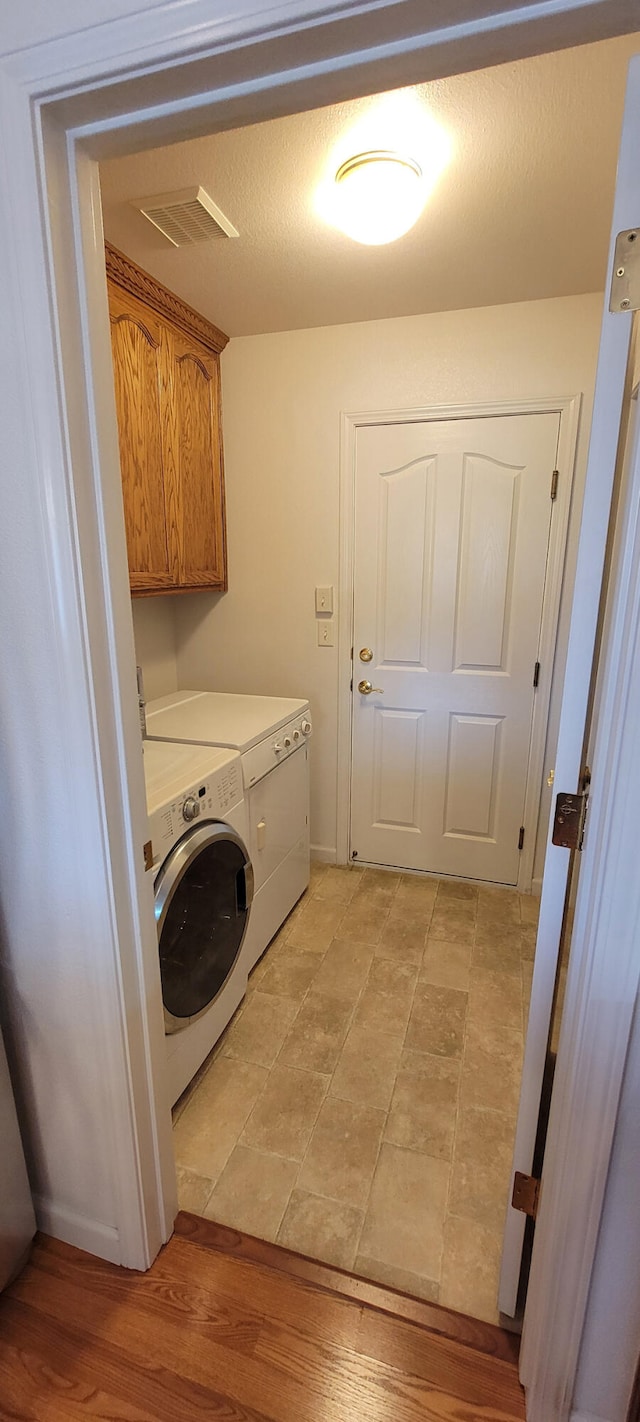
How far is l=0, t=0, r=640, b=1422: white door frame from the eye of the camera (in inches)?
25.3

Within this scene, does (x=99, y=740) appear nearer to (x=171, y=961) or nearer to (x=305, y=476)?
(x=171, y=961)

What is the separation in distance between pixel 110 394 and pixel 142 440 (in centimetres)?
112

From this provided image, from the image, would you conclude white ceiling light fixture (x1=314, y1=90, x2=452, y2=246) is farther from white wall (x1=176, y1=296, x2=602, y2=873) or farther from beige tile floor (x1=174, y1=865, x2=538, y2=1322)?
beige tile floor (x1=174, y1=865, x2=538, y2=1322)

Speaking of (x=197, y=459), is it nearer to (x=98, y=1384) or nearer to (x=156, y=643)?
(x=156, y=643)

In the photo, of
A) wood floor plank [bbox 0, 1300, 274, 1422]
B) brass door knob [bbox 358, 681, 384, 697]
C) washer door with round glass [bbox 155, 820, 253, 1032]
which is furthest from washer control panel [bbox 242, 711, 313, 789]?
wood floor plank [bbox 0, 1300, 274, 1422]

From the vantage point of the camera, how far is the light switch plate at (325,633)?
254cm

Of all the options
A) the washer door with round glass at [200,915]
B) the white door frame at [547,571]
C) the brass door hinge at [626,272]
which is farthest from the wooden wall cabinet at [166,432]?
the brass door hinge at [626,272]

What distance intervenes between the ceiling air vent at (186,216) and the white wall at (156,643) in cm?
124

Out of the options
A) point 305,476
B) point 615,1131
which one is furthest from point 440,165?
point 615,1131

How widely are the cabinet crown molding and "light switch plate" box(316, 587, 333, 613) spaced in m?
1.06

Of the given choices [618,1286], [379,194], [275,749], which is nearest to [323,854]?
[275,749]

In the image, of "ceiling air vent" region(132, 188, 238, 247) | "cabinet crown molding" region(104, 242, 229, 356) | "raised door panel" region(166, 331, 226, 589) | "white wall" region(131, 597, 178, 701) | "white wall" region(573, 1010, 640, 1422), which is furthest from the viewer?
"white wall" region(131, 597, 178, 701)

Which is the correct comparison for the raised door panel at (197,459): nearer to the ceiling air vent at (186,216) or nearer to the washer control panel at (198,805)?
the ceiling air vent at (186,216)

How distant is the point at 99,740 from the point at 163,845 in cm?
48
